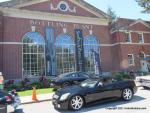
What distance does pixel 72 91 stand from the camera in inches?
397

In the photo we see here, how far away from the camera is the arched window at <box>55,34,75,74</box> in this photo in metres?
28.0

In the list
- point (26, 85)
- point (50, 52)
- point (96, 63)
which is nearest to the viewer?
point (26, 85)

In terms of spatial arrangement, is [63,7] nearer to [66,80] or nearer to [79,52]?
[79,52]

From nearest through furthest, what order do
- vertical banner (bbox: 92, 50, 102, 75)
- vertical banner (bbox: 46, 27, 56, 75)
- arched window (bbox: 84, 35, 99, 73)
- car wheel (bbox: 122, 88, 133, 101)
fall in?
1. car wheel (bbox: 122, 88, 133, 101)
2. vertical banner (bbox: 46, 27, 56, 75)
3. arched window (bbox: 84, 35, 99, 73)
4. vertical banner (bbox: 92, 50, 102, 75)

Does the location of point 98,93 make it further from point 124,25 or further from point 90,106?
point 124,25

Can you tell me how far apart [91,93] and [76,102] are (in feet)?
2.79

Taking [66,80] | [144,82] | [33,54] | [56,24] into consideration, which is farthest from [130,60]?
[144,82]

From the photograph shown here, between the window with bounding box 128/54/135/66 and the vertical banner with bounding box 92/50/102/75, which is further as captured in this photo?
the window with bounding box 128/54/135/66

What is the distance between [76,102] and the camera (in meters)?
9.93

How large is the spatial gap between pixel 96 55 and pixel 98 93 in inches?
794

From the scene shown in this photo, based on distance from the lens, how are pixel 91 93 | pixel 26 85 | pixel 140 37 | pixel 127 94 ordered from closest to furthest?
pixel 91 93
pixel 127 94
pixel 26 85
pixel 140 37

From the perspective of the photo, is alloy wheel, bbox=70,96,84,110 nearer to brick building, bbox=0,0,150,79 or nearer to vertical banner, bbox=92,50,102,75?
brick building, bbox=0,0,150,79

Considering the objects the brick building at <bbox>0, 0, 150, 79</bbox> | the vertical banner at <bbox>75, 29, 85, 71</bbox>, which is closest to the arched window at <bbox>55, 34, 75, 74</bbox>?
the brick building at <bbox>0, 0, 150, 79</bbox>

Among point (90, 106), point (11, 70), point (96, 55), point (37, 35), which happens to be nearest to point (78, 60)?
point (96, 55)
